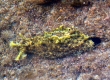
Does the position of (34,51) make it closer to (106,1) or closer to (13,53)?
(13,53)

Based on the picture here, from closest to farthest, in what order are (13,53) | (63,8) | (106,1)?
(106,1)
(63,8)
(13,53)

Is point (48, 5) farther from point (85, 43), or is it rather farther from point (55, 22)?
point (85, 43)

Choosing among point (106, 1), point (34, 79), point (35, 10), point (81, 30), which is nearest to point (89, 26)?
point (81, 30)

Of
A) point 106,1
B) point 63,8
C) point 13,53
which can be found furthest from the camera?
point 13,53

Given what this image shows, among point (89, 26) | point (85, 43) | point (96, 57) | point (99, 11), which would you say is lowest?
point (96, 57)

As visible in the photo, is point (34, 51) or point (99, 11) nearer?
point (99, 11)

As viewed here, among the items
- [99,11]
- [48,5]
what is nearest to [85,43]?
[99,11]

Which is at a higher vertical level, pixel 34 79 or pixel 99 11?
pixel 99 11
